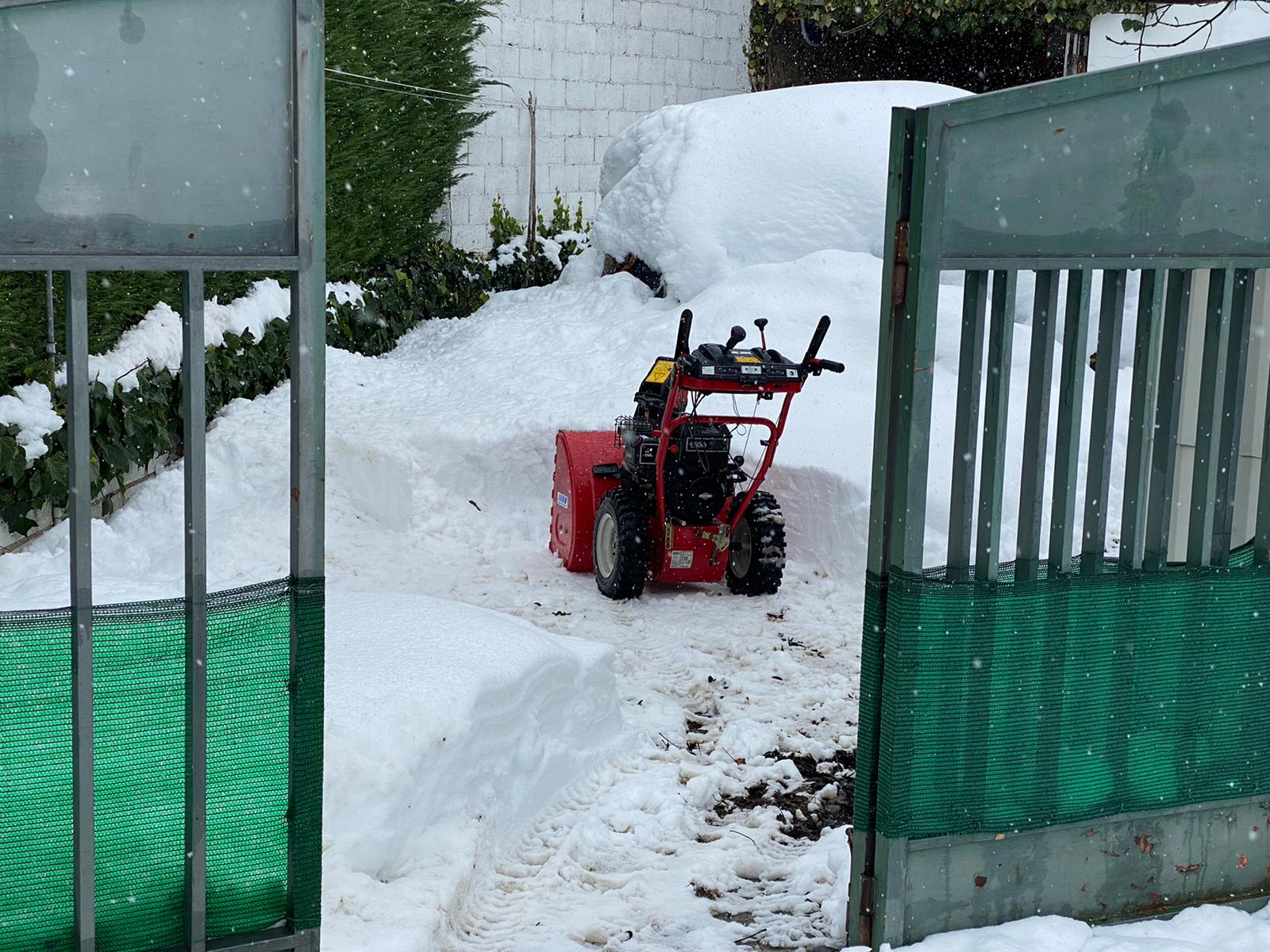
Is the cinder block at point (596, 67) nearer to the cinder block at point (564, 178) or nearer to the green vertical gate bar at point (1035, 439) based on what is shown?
the cinder block at point (564, 178)

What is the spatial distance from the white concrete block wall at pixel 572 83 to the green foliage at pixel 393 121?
318mm

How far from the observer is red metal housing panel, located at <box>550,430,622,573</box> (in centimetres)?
767

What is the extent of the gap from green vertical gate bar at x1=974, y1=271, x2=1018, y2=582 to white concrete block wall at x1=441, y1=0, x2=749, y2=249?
11.4 metres

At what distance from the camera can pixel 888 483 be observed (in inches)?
129

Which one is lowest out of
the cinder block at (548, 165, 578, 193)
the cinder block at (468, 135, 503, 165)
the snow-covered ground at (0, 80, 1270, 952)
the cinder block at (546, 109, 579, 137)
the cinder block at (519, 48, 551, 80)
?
the snow-covered ground at (0, 80, 1270, 952)

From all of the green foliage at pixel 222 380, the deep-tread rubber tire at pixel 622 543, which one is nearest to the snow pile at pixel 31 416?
the green foliage at pixel 222 380

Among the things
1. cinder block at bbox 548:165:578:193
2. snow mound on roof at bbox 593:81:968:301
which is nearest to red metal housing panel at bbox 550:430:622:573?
snow mound on roof at bbox 593:81:968:301

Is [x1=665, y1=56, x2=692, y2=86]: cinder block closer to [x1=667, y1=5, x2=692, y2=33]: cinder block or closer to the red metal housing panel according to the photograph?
[x1=667, y1=5, x2=692, y2=33]: cinder block

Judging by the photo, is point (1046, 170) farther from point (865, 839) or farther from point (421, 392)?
point (421, 392)

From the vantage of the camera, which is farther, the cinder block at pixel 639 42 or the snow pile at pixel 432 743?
the cinder block at pixel 639 42

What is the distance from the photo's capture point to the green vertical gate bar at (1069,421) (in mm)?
3346

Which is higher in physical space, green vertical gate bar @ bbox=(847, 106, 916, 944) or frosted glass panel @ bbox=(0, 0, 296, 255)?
frosted glass panel @ bbox=(0, 0, 296, 255)

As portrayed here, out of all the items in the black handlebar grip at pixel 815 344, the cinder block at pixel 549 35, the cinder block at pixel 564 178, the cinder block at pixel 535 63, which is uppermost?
the cinder block at pixel 549 35

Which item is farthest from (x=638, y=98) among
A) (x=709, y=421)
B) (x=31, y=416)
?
(x=31, y=416)
